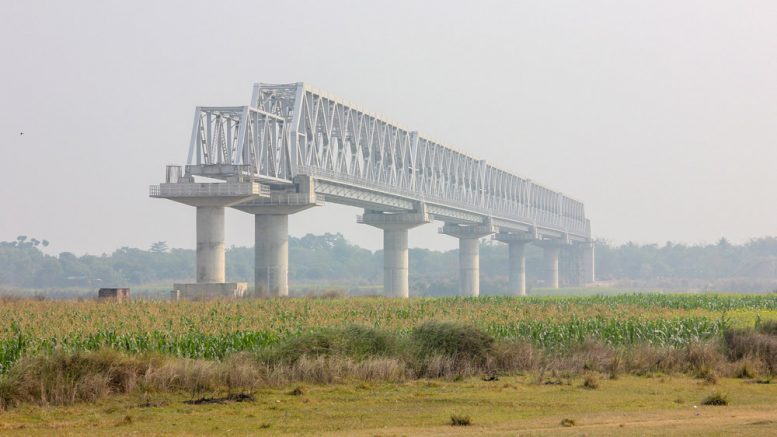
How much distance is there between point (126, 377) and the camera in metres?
26.8

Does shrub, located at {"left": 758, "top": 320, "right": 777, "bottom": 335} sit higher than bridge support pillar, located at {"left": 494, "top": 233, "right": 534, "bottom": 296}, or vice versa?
bridge support pillar, located at {"left": 494, "top": 233, "right": 534, "bottom": 296}

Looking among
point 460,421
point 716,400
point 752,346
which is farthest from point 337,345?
point 752,346

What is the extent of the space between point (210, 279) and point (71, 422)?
200ft

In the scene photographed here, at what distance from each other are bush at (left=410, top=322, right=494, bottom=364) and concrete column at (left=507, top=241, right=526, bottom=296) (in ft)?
474

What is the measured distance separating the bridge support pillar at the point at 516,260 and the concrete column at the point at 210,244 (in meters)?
96.9

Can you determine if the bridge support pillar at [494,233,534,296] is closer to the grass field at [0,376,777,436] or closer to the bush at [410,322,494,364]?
the bush at [410,322,494,364]

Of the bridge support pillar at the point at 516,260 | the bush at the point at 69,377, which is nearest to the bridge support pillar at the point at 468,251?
the bridge support pillar at the point at 516,260

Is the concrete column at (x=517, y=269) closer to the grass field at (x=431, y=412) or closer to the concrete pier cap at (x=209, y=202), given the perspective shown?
the concrete pier cap at (x=209, y=202)

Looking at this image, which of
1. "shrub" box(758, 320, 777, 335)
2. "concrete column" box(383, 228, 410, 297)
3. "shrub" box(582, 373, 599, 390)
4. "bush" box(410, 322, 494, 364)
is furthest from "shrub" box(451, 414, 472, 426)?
"concrete column" box(383, 228, 410, 297)

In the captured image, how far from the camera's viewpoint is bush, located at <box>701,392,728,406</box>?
25219mm

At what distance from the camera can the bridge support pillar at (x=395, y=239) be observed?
119125mm

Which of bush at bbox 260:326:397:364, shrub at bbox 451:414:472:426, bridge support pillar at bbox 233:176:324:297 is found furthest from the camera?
bridge support pillar at bbox 233:176:324:297

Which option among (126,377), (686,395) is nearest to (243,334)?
(126,377)

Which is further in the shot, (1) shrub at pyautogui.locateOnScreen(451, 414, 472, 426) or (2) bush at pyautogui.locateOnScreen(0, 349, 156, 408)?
(2) bush at pyautogui.locateOnScreen(0, 349, 156, 408)
